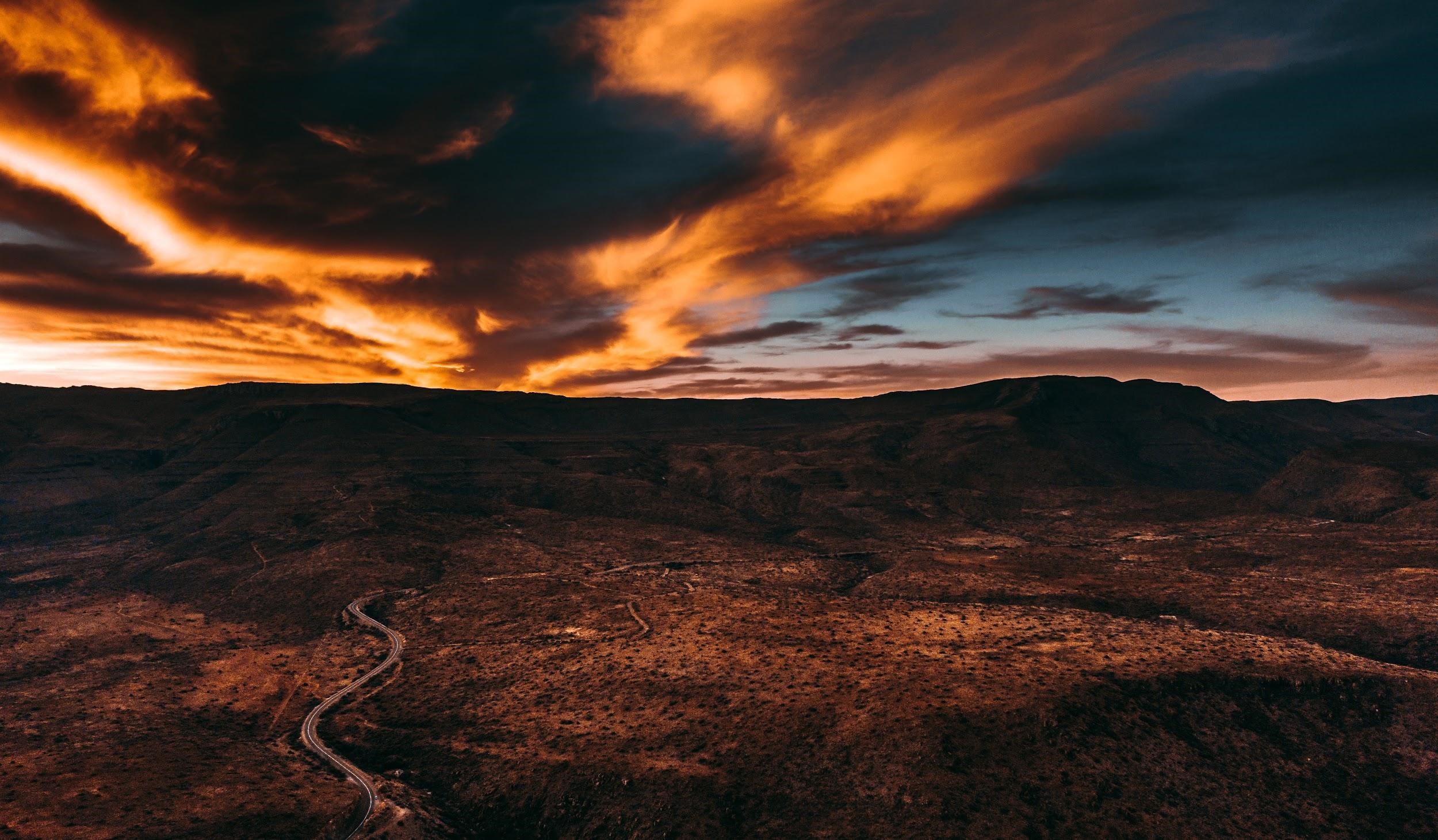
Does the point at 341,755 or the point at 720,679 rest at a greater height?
the point at 720,679

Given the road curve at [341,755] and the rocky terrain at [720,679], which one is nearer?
the rocky terrain at [720,679]

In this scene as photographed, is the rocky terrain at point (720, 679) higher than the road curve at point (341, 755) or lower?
higher

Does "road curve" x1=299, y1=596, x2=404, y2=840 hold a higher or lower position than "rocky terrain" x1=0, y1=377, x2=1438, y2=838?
lower

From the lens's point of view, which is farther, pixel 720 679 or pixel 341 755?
pixel 720 679

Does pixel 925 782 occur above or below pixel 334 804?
above

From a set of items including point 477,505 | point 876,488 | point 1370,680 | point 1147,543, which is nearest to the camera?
point 1370,680

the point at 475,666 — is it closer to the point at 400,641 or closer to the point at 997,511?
the point at 400,641

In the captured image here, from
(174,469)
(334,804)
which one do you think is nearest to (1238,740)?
(334,804)

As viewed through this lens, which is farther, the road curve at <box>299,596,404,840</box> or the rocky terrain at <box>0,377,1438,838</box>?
the road curve at <box>299,596,404,840</box>
